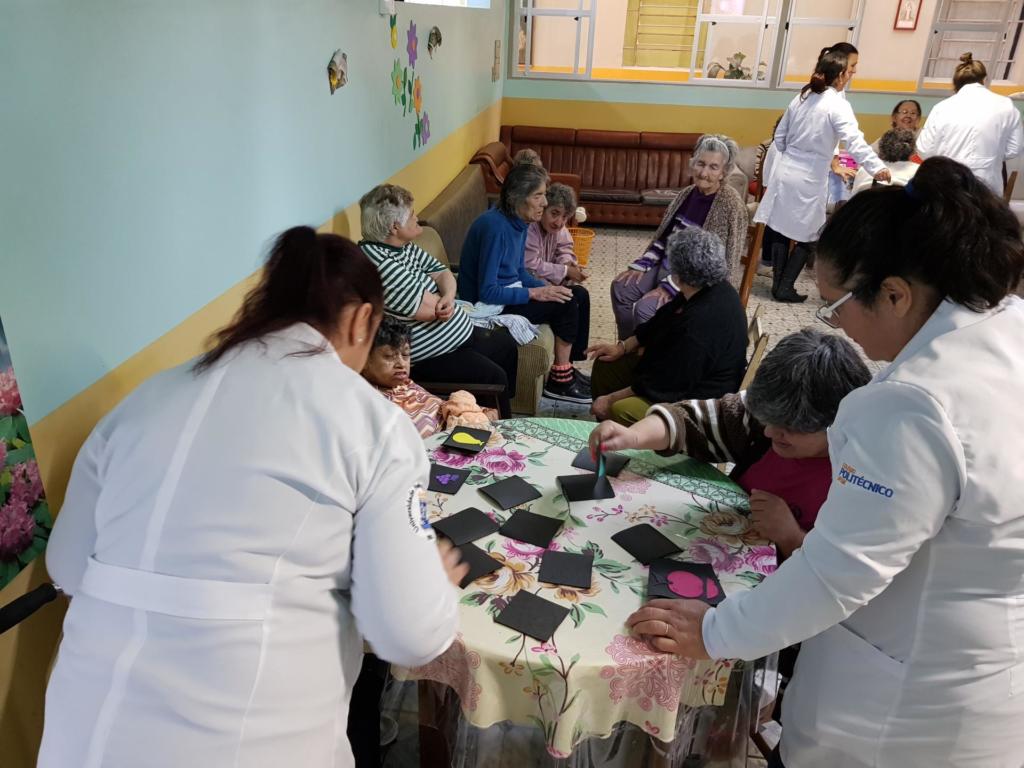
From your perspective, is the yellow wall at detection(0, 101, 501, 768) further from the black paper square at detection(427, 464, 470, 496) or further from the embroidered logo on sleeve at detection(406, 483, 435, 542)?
the embroidered logo on sleeve at detection(406, 483, 435, 542)

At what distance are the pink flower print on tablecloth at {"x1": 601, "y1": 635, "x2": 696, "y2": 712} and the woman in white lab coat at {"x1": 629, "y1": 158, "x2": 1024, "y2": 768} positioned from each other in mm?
115

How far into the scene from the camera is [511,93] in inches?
323

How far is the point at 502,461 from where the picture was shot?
2.08m

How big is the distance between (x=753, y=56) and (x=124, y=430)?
8.36 metres

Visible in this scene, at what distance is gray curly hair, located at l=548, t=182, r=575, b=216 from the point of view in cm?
432

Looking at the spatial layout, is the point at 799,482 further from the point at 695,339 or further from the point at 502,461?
the point at 695,339

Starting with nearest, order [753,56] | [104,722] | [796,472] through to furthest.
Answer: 1. [104,722]
2. [796,472]
3. [753,56]

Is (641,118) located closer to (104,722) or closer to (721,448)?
(721,448)

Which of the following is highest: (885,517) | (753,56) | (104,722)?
(753,56)

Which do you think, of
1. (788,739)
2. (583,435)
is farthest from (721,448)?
(788,739)

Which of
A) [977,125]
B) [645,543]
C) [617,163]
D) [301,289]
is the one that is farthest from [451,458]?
[617,163]

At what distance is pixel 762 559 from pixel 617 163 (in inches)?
275

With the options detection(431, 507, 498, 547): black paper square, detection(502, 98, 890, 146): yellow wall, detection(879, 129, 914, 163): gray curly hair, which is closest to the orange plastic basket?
detection(879, 129, 914, 163): gray curly hair

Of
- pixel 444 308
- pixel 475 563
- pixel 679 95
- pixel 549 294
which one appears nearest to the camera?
pixel 475 563
